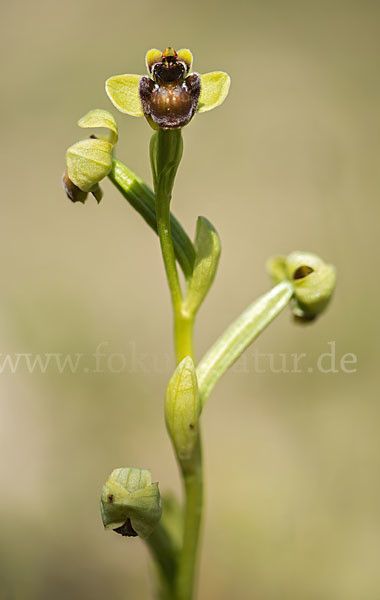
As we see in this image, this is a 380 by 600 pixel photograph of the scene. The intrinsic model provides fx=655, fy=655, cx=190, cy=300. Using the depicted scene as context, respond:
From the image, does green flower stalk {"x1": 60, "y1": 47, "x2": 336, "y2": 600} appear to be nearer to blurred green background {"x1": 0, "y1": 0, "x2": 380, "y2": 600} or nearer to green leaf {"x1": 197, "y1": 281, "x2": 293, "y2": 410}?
green leaf {"x1": 197, "y1": 281, "x2": 293, "y2": 410}

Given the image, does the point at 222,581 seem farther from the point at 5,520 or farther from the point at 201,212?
the point at 201,212

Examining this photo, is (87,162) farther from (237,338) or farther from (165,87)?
(237,338)

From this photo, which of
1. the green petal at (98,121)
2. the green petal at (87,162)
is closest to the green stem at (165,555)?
the green petal at (87,162)

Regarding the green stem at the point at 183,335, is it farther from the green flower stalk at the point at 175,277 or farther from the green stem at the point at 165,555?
the green stem at the point at 165,555

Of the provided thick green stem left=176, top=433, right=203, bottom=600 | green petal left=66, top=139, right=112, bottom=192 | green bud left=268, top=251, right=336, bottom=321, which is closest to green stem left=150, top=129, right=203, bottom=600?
thick green stem left=176, top=433, right=203, bottom=600

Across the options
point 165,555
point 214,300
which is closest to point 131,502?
point 165,555

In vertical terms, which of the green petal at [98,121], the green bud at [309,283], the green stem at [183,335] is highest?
the green petal at [98,121]
